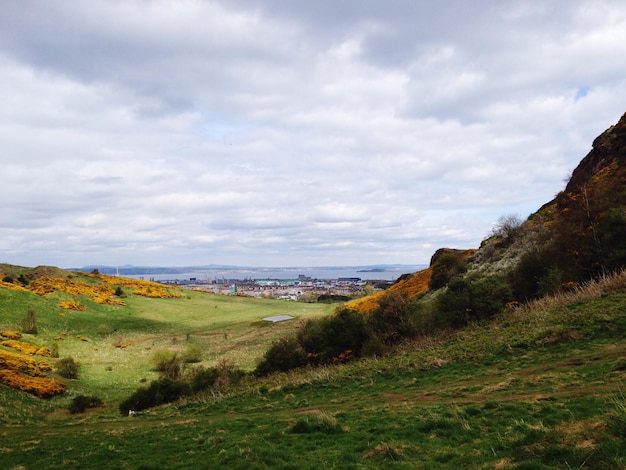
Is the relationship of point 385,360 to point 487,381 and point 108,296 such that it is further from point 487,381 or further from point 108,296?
point 108,296

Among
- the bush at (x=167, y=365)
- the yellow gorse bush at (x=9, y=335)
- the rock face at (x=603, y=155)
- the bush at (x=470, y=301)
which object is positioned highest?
the rock face at (x=603, y=155)

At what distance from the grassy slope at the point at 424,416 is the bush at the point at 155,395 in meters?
1.44

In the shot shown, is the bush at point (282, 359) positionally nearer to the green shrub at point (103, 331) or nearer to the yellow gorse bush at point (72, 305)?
the green shrub at point (103, 331)

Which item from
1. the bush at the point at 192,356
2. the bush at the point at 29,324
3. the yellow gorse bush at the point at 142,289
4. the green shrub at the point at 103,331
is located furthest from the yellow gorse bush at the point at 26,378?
the yellow gorse bush at the point at 142,289

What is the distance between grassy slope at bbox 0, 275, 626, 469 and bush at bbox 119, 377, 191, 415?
4.72 feet

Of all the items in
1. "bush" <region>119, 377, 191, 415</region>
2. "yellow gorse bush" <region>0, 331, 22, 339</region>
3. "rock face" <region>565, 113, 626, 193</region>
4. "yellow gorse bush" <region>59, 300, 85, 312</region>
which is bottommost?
"bush" <region>119, 377, 191, 415</region>

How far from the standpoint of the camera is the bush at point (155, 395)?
1250 inches

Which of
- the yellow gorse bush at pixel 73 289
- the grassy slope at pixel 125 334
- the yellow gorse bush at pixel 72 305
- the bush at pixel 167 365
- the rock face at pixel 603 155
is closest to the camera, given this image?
the grassy slope at pixel 125 334

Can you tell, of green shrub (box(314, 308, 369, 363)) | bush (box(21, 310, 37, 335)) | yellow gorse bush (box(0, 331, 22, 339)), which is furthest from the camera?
bush (box(21, 310, 37, 335))

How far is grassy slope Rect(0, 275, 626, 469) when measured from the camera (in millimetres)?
10672

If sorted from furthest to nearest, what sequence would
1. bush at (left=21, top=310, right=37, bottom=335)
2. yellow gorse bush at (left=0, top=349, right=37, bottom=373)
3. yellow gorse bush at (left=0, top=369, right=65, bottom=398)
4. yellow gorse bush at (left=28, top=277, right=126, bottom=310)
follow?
yellow gorse bush at (left=28, top=277, right=126, bottom=310)
bush at (left=21, top=310, right=37, bottom=335)
yellow gorse bush at (left=0, top=349, right=37, bottom=373)
yellow gorse bush at (left=0, top=369, right=65, bottom=398)

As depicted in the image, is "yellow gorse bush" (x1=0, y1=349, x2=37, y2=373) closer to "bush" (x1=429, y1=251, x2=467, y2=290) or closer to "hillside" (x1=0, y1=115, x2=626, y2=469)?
"hillside" (x1=0, y1=115, x2=626, y2=469)

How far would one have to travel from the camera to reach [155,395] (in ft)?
107

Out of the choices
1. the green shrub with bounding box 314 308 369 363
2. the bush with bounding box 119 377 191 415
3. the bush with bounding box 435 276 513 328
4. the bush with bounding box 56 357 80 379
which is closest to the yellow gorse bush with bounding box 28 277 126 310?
the bush with bounding box 56 357 80 379
